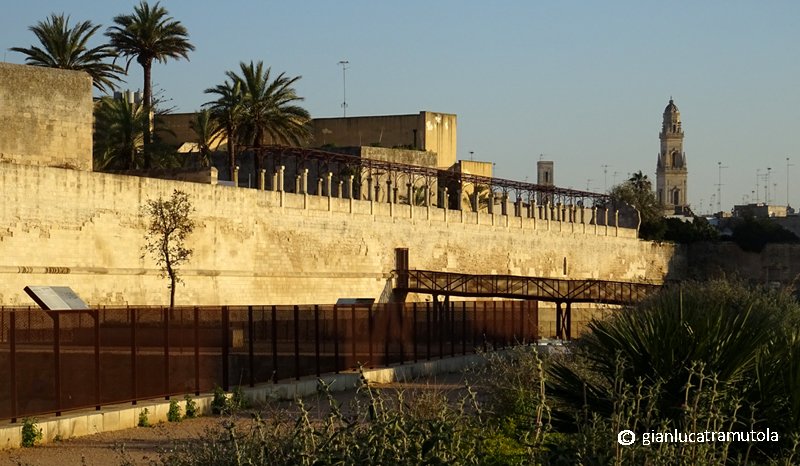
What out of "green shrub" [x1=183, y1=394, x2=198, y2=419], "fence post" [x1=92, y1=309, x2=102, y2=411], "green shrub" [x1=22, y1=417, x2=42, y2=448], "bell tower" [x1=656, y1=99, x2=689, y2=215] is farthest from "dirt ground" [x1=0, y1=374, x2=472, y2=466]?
"bell tower" [x1=656, y1=99, x2=689, y2=215]

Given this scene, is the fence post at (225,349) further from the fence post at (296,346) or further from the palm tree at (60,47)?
the palm tree at (60,47)

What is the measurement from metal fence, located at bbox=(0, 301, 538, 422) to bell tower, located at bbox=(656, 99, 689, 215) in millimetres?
138720

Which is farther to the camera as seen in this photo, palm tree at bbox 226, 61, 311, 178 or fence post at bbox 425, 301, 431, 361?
palm tree at bbox 226, 61, 311, 178

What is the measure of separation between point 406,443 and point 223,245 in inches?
1080

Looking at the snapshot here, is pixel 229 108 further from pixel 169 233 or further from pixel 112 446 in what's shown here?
pixel 112 446

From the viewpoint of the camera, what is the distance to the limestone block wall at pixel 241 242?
26.9 meters

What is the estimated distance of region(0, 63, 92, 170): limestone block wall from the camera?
2964cm

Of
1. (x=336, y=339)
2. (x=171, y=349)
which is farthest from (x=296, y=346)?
(x=171, y=349)

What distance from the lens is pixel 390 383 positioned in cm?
1853

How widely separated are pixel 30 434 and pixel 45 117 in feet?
65.7

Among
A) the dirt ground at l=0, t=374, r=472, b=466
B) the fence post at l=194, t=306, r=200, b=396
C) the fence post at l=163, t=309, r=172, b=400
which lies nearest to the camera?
the dirt ground at l=0, t=374, r=472, b=466

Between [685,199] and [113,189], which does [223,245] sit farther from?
[685,199]

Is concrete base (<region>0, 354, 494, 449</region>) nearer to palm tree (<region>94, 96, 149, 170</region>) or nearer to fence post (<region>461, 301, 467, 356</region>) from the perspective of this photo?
fence post (<region>461, 301, 467, 356</region>)

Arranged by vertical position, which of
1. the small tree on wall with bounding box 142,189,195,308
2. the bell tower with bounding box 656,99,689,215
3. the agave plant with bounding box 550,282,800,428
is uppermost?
the bell tower with bounding box 656,99,689,215
